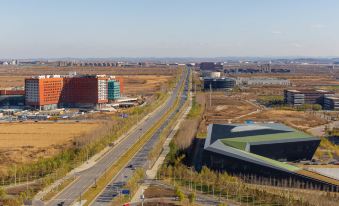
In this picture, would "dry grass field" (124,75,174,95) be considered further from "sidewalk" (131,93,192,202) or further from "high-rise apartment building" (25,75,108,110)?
"sidewalk" (131,93,192,202)

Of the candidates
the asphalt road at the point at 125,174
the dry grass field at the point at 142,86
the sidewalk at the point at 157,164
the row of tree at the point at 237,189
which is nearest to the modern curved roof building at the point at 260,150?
the row of tree at the point at 237,189

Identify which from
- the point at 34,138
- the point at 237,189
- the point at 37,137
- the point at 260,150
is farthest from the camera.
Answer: the point at 37,137

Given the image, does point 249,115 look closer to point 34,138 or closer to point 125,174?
point 34,138

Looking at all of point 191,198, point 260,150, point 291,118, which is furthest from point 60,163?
point 291,118

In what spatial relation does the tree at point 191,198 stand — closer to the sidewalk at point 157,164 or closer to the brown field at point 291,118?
the sidewalk at point 157,164

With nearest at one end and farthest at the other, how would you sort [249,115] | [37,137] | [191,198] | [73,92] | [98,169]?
[191,198]
[98,169]
[37,137]
[249,115]
[73,92]

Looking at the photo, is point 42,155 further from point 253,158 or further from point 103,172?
point 253,158
